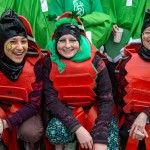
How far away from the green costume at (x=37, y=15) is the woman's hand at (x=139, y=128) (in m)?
1.59

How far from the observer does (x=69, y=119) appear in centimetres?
321

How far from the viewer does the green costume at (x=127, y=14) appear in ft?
14.0

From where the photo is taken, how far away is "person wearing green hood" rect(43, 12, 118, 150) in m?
3.26

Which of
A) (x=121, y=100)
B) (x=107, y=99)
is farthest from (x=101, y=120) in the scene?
(x=121, y=100)

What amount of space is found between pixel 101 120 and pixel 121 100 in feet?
1.44

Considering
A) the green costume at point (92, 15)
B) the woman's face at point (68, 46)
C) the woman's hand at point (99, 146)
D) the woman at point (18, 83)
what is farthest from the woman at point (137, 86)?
the woman at point (18, 83)

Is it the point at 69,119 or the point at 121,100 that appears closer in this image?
the point at 69,119

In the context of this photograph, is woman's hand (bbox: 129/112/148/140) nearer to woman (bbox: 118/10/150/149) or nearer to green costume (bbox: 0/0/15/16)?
woman (bbox: 118/10/150/149)

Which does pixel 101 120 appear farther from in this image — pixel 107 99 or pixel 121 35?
pixel 121 35

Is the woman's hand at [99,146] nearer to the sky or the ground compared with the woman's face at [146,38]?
nearer to the ground

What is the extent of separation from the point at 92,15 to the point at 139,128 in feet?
4.70

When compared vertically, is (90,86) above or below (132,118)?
above

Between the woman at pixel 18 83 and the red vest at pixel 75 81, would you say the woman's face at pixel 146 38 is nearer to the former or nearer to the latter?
the red vest at pixel 75 81

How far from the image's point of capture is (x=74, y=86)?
3.36 meters
